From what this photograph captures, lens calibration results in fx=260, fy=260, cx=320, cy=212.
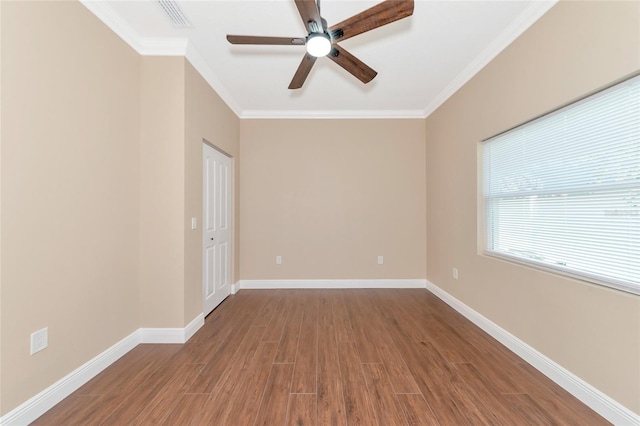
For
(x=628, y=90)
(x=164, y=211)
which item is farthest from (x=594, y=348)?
(x=164, y=211)

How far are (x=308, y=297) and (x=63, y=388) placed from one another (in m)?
2.55

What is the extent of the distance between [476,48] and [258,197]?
337 cm

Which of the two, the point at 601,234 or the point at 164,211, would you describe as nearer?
the point at 601,234

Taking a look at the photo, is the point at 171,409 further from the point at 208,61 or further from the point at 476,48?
the point at 476,48

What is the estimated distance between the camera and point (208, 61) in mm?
2811

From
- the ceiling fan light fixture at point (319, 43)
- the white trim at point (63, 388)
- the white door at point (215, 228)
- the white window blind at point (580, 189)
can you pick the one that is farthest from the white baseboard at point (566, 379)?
the white trim at point (63, 388)

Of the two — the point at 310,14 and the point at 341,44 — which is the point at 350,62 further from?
the point at 341,44

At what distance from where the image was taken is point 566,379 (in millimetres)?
1804

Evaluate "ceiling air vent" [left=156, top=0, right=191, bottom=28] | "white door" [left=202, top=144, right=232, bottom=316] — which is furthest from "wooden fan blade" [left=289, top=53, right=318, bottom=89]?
"white door" [left=202, top=144, right=232, bottom=316]

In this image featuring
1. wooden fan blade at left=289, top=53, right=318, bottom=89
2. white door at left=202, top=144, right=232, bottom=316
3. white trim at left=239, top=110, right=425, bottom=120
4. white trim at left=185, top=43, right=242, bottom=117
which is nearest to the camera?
wooden fan blade at left=289, top=53, right=318, bottom=89

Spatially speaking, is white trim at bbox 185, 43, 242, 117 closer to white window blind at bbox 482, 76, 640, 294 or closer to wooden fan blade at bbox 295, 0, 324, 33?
wooden fan blade at bbox 295, 0, 324, 33

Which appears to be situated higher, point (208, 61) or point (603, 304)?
point (208, 61)

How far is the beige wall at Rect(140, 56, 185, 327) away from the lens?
2.49 m

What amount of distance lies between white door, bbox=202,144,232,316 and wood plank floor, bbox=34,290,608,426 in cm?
51
